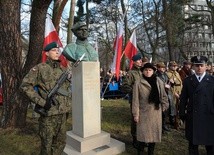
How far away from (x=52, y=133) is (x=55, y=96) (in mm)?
563

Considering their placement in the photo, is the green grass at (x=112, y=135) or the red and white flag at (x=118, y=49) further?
the red and white flag at (x=118, y=49)

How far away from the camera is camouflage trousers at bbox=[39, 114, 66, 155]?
171 inches

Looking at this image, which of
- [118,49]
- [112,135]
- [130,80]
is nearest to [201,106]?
[130,80]

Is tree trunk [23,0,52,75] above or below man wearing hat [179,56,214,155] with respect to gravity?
above

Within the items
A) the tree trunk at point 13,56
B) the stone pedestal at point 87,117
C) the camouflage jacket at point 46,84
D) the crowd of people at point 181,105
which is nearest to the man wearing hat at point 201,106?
the crowd of people at point 181,105

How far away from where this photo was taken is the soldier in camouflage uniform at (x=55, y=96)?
4.23m

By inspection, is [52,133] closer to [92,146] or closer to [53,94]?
[53,94]

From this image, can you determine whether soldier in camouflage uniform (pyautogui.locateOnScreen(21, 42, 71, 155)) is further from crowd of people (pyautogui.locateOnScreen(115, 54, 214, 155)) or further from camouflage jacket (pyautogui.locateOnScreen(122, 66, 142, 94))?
camouflage jacket (pyautogui.locateOnScreen(122, 66, 142, 94))

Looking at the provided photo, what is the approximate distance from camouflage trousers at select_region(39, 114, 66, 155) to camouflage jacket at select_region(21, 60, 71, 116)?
144mm

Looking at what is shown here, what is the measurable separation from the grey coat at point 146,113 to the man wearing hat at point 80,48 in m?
1.12

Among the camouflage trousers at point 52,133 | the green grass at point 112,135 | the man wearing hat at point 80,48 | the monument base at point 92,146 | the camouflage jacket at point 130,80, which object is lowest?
the green grass at point 112,135

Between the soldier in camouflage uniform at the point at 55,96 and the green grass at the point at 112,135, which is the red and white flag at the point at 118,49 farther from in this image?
the soldier in camouflage uniform at the point at 55,96

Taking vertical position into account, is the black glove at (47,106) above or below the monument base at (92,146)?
above

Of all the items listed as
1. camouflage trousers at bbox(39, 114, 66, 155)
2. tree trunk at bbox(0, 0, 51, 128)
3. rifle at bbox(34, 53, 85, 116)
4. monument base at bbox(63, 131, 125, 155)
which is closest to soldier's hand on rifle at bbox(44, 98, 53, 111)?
rifle at bbox(34, 53, 85, 116)
